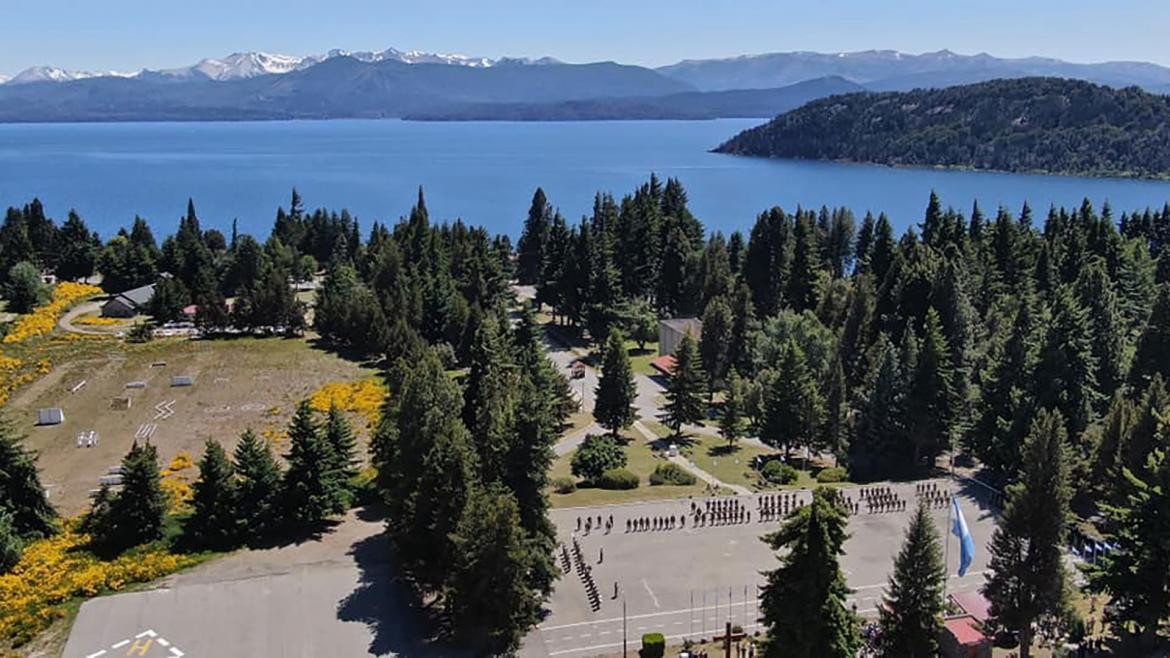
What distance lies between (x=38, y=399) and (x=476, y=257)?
34.3 meters

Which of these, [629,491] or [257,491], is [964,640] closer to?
[629,491]

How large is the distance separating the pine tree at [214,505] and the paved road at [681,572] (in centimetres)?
1253

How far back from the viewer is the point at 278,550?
121ft

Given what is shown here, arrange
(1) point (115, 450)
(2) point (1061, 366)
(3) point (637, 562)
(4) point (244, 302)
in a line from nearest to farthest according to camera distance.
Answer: (3) point (637, 562) → (2) point (1061, 366) → (1) point (115, 450) → (4) point (244, 302)

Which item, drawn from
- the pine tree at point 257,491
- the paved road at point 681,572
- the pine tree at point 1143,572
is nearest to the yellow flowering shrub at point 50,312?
the pine tree at point 257,491

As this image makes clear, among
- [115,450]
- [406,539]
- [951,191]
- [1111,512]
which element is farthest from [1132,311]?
[951,191]

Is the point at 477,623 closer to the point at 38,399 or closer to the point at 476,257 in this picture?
the point at 38,399

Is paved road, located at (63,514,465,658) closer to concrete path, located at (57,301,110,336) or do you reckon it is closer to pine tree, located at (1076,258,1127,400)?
pine tree, located at (1076,258,1127,400)

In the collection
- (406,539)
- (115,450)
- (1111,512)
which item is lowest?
(115,450)

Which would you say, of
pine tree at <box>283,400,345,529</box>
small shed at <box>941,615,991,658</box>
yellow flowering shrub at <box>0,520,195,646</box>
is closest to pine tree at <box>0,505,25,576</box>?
yellow flowering shrub at <box>0,520,195,646</box>

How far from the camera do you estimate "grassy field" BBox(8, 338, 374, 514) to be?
50781mm

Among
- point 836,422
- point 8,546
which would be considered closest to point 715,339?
point 836,422

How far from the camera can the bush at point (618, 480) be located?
144ft

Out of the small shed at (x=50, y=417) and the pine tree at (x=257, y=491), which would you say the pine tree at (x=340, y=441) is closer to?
the pine tree at (x=257, y=491)
